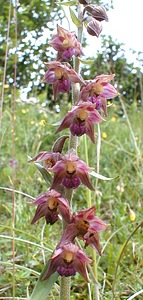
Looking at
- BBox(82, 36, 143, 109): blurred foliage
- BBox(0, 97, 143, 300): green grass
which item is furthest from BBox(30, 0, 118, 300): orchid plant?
BBox(82, 36, 143, 109): blurred foliage

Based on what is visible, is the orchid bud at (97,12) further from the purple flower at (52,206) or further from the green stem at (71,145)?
the purple flower at (52,206)

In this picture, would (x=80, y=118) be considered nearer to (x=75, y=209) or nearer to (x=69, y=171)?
(x=69, y=171)

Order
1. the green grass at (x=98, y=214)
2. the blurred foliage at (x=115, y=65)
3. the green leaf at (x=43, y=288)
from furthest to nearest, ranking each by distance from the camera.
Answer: the blurred foliage at (x=115, y=65), the green grass at (x=98, y=214), the green leaf at (x=43, y=288)

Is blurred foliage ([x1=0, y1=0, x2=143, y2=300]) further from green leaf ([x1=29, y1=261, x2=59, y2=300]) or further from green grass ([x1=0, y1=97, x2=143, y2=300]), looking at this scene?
green leaf ([x1=29, y1=261, x2=59, y2=300])

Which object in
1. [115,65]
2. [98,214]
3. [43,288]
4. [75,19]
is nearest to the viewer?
[43,288]

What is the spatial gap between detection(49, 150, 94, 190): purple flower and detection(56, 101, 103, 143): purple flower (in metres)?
0.06

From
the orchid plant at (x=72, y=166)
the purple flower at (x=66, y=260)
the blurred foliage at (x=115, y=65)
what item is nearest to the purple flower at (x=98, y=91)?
the orchid plant at (x=72, y=166)

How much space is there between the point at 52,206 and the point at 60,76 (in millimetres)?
312

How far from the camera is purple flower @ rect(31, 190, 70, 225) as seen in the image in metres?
1.06

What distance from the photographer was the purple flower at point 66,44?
1119 millimetres

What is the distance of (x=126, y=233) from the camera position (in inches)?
72.0

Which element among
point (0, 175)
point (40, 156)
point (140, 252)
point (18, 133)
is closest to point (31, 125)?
point (18, 133)

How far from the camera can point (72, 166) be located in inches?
41.8

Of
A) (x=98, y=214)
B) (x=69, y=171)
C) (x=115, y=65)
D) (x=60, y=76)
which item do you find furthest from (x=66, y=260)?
(x=115, y=65)
